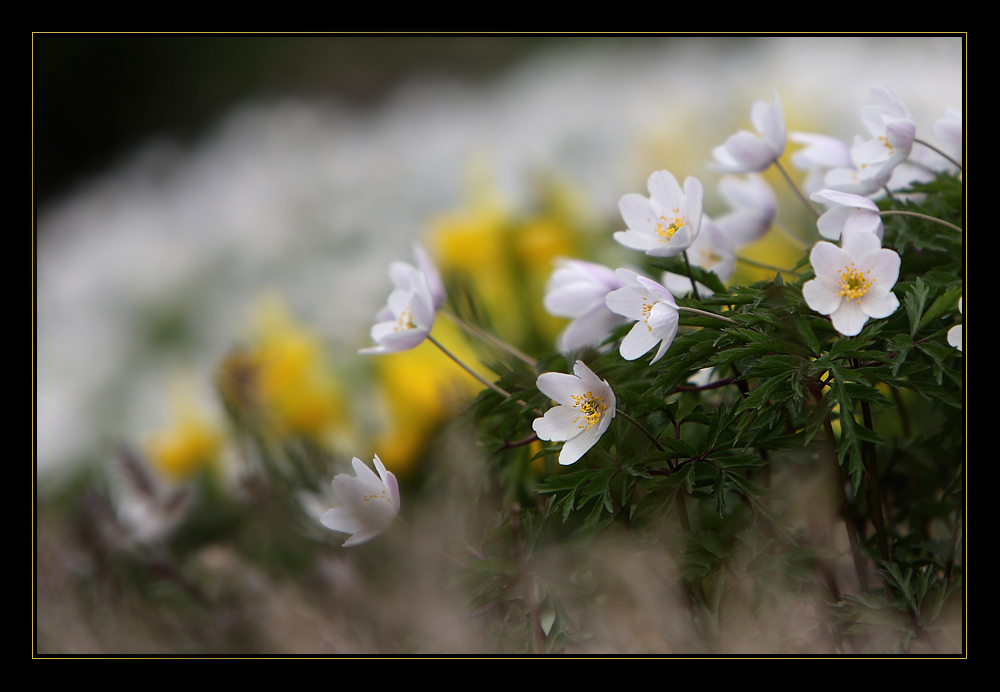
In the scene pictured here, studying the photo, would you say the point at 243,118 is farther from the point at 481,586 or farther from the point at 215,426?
the point at 481,586

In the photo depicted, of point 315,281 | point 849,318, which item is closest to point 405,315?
point 849,318

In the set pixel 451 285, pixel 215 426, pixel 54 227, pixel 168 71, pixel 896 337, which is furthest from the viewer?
pixel 168 71

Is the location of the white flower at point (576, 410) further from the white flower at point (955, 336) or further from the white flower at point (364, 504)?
the white flower at point (955, 336)

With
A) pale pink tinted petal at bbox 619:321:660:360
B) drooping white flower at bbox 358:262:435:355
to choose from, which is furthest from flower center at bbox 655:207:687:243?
drooping white flower at bbox 358:262:435:355

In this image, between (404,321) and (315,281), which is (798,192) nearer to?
(404,321)

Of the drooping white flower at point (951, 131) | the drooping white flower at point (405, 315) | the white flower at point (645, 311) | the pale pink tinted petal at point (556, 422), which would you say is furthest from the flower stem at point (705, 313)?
the drooping white flower at point (951, 131)

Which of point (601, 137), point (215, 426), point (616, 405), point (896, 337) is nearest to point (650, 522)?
point (616, 405)

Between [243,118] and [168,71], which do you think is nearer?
[168,71]
